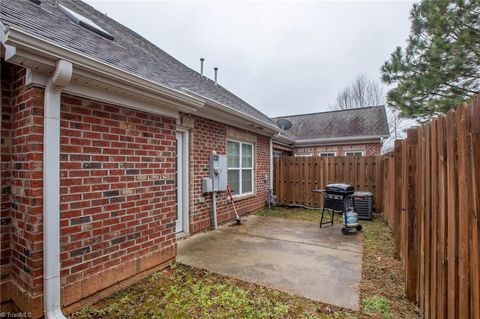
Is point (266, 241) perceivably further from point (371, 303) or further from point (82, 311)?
point (82, 311)

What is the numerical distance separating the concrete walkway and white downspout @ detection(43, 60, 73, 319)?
195 cm

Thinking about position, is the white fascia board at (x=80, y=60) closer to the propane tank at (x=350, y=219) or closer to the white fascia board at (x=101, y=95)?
the white fascia board at (x=101, y=95)

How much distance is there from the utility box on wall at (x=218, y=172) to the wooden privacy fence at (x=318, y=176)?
412 cm

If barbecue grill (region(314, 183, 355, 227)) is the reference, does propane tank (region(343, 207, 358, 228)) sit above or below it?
below

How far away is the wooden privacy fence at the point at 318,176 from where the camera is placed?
8781 mm

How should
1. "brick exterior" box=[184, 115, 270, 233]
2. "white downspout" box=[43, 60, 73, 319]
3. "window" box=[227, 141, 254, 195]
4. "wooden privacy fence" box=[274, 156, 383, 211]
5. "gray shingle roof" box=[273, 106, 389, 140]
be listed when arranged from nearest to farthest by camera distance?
"white downspout" box=[43, 60, 73, 319], "brick exterior" box=[184, 115, 270, 233], "window" box=[227, 141, 254, 195], "wooden privacy fence" box=[274, 156, 383, 211], "gray shingle roof" box=[273, 106, 389, 140]

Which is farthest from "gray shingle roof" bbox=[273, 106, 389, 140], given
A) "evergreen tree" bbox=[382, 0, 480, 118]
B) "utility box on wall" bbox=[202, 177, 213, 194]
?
"utility box on wall" bbox=[202, 177, 213, 194]

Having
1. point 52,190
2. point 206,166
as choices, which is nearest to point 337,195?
point 206,166

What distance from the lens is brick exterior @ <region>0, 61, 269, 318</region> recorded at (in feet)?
8.16

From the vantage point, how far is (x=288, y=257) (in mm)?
4387

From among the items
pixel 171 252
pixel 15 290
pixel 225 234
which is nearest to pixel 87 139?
pixel 15 290

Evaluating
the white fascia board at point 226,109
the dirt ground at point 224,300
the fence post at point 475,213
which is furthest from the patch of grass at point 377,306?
the white fascia board at point 226,109

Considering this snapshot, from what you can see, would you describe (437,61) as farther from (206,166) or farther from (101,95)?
(101,95)

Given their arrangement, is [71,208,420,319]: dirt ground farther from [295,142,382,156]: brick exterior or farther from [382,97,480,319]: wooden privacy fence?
[295,142,382,156]: brick exterior
